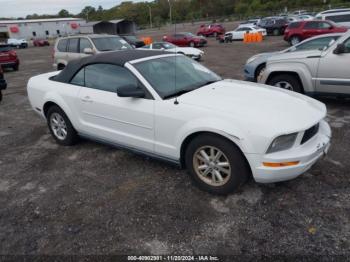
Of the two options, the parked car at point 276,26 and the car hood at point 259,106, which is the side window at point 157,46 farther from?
the parked car at point 276,26

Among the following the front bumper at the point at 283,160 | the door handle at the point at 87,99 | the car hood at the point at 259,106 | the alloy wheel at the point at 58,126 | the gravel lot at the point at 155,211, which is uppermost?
the car hood at the point at 259,106

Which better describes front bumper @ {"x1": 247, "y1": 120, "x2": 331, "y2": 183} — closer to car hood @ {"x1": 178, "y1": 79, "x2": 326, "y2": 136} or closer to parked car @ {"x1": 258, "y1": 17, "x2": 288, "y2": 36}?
car hood @ {"x1": 178, "y1": 79, "x2": 326, "y2": 136}

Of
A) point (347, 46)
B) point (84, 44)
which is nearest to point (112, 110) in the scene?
point (347, 46)

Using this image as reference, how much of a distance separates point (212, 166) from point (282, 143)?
80 cm

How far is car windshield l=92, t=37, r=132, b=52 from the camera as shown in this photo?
10594 millimetres

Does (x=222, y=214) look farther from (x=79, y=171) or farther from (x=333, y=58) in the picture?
(x=333, y=58)

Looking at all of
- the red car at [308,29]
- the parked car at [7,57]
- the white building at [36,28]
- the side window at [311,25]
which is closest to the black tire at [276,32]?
the red car at [308,29]

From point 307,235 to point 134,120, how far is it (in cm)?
231

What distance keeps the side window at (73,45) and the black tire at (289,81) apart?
7279 millimetres

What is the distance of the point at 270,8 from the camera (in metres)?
70.9

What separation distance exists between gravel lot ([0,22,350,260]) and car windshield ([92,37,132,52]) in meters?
6.86

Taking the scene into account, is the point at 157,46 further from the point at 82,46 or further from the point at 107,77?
the point at 107,77

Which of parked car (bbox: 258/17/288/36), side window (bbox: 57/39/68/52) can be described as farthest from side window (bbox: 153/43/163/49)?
parked car (bbox: 258/17/288/36)

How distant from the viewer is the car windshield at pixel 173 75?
377 centimetres
